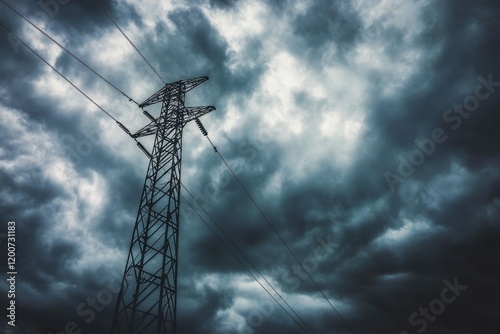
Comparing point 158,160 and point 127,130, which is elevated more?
point 127,130

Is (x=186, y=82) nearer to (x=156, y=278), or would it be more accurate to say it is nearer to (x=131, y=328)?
(x=156, y=278)

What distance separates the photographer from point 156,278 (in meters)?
12.3

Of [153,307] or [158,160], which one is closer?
[153,307]

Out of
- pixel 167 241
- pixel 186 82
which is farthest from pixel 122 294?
pixel 186 82

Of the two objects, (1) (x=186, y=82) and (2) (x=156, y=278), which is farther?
(1) (x=186, y=82)

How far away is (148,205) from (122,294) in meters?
4.19

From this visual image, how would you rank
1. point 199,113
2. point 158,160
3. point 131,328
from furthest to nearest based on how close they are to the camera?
1. point 199,113
2. point 158,160
3. point 131,328

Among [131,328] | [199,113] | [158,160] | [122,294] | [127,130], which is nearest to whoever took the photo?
[131,328]

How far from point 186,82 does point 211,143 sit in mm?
4889

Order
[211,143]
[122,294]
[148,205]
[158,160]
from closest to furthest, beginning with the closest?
[122,294] → [148,205] → [158,160] → [211,143]

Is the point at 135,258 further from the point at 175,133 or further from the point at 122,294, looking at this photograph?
the point at 175,133

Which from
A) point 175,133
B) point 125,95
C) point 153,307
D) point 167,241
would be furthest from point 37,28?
point 153,307

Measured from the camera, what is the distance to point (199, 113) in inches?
701

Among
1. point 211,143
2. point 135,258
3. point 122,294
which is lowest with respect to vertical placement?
point 122,294
